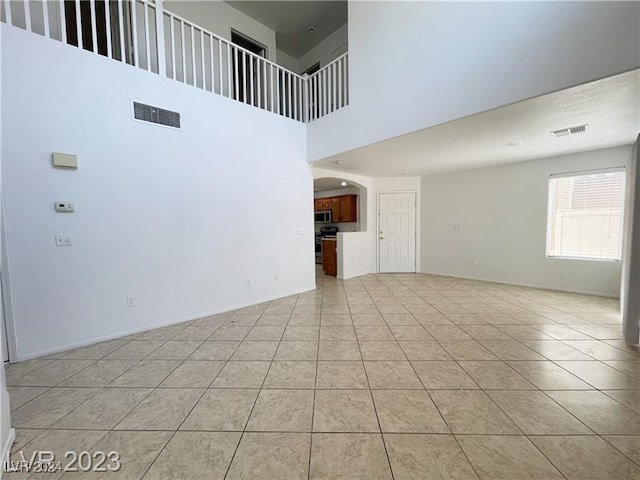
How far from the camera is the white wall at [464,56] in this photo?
6.72 ft

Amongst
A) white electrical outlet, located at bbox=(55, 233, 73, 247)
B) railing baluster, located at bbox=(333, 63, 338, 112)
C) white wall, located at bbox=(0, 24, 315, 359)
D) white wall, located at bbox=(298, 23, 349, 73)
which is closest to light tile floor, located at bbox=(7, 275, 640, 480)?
white wall, located at bbox=(0, 24, 315, 359)

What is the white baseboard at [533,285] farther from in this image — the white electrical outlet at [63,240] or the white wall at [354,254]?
the white electrical outlet at [63,240]

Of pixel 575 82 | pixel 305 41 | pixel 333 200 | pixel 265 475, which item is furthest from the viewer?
pixel 333 200

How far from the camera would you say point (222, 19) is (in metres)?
4.89

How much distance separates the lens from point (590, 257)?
14.5ft

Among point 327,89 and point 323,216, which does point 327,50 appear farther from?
point 323,216

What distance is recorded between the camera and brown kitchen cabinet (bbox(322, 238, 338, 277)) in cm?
632

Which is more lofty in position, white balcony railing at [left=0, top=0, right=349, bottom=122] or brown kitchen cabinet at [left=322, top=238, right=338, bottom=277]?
white balcony railing at [left=0, top=0, right=349, bottom=122]

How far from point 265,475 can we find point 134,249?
277 centimetres

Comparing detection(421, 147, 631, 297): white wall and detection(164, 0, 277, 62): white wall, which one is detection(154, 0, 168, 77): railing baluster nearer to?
detection(164, 0, 277, 62): white wall

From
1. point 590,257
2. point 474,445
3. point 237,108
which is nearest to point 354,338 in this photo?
point 474,445

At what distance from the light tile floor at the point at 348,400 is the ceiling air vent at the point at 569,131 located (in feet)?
7.79

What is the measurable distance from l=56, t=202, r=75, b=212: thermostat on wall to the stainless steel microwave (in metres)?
5.51

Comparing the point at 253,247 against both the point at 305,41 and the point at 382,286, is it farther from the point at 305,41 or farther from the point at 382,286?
the point at 305,41
